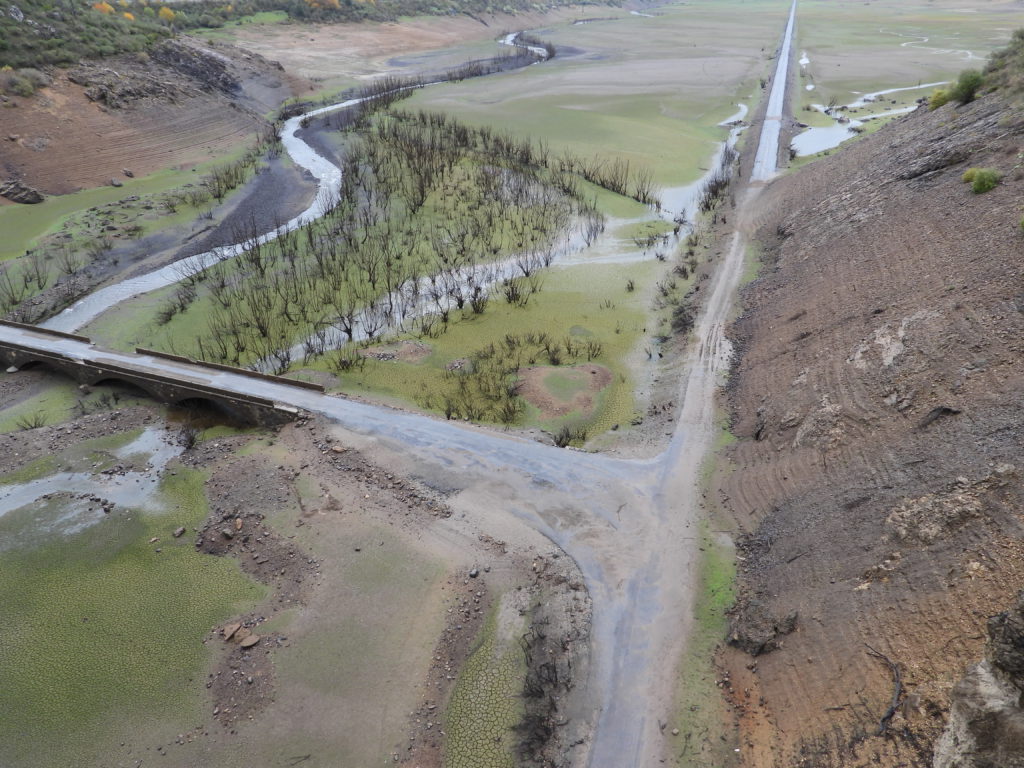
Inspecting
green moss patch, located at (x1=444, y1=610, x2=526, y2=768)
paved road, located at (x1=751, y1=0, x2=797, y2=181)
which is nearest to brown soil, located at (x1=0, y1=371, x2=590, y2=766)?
green moss patch, located at (x1=444, y1=610, x2=526, y2=768)

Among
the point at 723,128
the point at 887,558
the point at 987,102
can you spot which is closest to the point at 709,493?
the point at 887,558

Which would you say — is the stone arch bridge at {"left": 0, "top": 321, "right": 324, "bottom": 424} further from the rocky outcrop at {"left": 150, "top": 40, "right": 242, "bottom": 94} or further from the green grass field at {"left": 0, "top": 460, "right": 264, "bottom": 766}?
the rocky outcrop at {"left": 150, "top": 40, "right": 242, "bottom": 94}

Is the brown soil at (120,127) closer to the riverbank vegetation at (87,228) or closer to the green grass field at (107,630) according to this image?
the riverbank vegetation at (87,228)

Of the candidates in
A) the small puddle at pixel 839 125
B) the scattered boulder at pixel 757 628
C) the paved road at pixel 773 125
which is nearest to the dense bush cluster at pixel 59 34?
the paved road at pixel 773 125

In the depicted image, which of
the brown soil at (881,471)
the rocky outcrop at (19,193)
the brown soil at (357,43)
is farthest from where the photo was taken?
the brown soil at (357,43)

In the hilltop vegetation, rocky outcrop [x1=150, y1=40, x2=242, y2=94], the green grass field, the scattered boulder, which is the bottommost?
the green grass field
